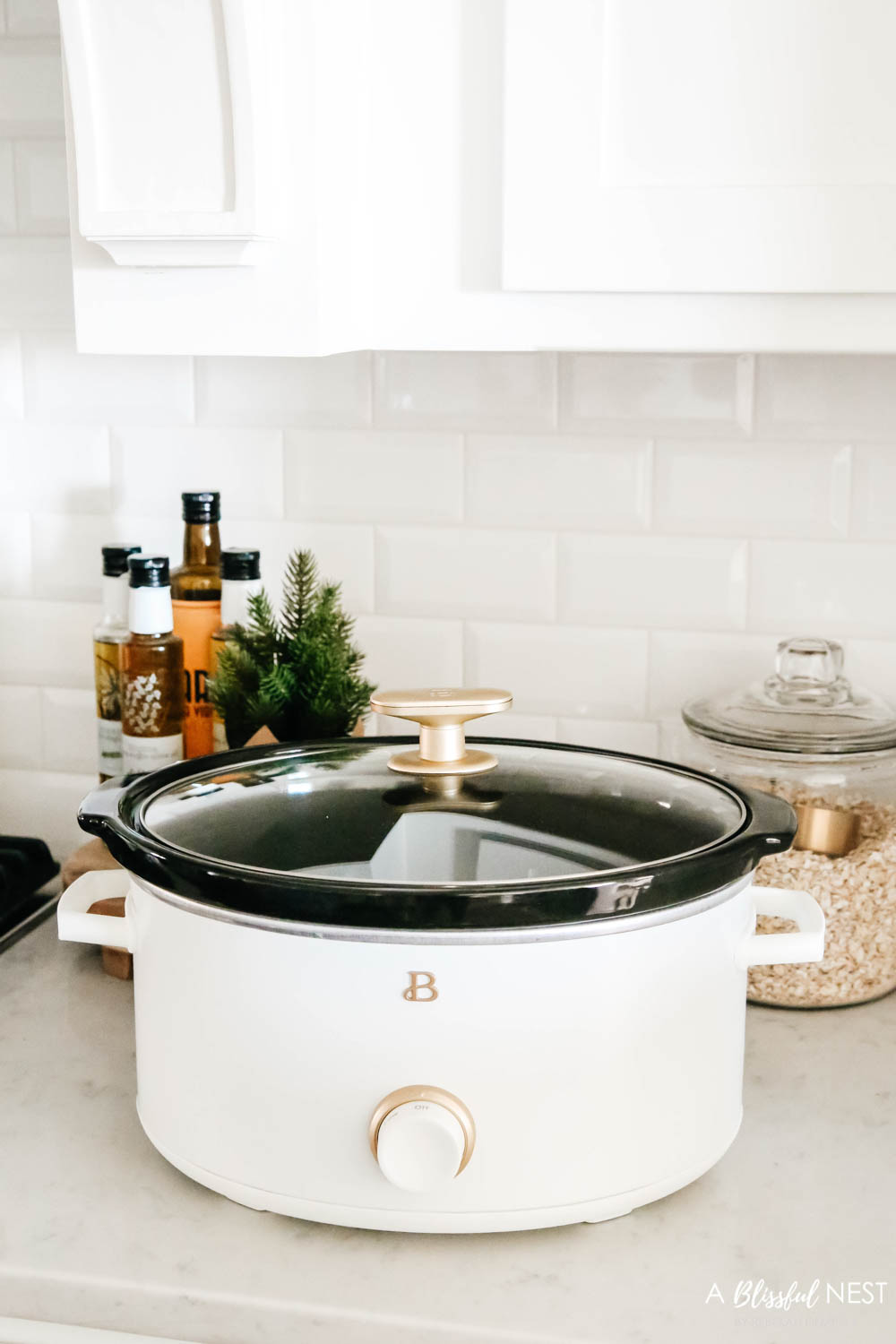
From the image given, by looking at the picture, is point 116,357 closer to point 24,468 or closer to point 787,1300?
point 24,468

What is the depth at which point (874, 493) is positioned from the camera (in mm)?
1143

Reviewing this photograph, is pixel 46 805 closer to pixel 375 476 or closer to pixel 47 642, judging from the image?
pixel 47 642

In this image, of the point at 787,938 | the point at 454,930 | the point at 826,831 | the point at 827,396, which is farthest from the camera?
the point at 827,396

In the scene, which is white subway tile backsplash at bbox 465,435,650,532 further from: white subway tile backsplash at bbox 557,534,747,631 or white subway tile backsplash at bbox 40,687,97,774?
white subway tile backsplash at bbox 40,687,97,774

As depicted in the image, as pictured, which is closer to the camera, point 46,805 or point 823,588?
point 823,588

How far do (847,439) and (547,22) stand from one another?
463 mm

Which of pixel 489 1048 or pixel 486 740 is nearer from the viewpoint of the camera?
pixel 489 1048

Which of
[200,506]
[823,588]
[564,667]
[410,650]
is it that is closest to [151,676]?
[200,506]

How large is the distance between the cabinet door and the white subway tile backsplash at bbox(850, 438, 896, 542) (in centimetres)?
32

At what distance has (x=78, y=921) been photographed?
82 centimetres

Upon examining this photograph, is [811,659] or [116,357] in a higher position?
[116,357]

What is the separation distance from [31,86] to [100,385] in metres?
0.27

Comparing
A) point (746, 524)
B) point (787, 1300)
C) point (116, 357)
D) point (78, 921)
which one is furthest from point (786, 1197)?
point (116, 357)

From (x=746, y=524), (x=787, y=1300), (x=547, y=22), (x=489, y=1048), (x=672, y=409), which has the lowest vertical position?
(x=787, y=1300)
